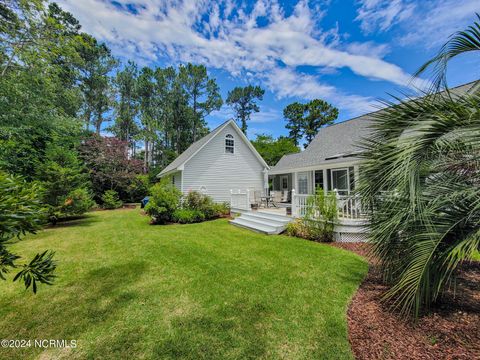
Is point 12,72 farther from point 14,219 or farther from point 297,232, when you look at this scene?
point 297,232

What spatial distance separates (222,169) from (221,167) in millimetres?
168

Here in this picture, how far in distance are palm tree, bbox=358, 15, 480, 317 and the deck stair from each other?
5417 millimetres

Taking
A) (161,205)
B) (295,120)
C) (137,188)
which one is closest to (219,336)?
(161,205)

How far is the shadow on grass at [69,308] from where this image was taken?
116 inches

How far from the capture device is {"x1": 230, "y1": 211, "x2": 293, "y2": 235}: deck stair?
8680 mm

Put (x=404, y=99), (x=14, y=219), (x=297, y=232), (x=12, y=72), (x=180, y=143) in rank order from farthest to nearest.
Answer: (x=180, y=143) → (x=12, y=72) → (x=297, y=232) → (x=404, y=99) → (x=14, y=219)

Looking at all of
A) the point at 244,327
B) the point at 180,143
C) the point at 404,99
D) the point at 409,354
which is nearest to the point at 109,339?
the point at 244,327

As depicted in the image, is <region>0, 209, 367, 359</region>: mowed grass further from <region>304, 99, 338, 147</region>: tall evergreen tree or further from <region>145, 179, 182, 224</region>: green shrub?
<region>304, 99, 338, 147</region>: tall evergreen tree

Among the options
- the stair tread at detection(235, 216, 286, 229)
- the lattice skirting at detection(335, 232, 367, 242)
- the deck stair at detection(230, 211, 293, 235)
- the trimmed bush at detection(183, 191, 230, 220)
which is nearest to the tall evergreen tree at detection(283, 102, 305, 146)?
the trimmed bush at detection(183, 191, 230, 220)

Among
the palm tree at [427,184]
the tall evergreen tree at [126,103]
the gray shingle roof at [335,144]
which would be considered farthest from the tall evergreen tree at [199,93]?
the palm tree at [427,184]

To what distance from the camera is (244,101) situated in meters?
36.8

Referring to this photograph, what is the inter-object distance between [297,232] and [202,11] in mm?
12330

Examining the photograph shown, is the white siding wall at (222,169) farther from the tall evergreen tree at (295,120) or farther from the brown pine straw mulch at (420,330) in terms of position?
the tall evergreen tree at (295,120)

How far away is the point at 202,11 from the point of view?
432 inches
